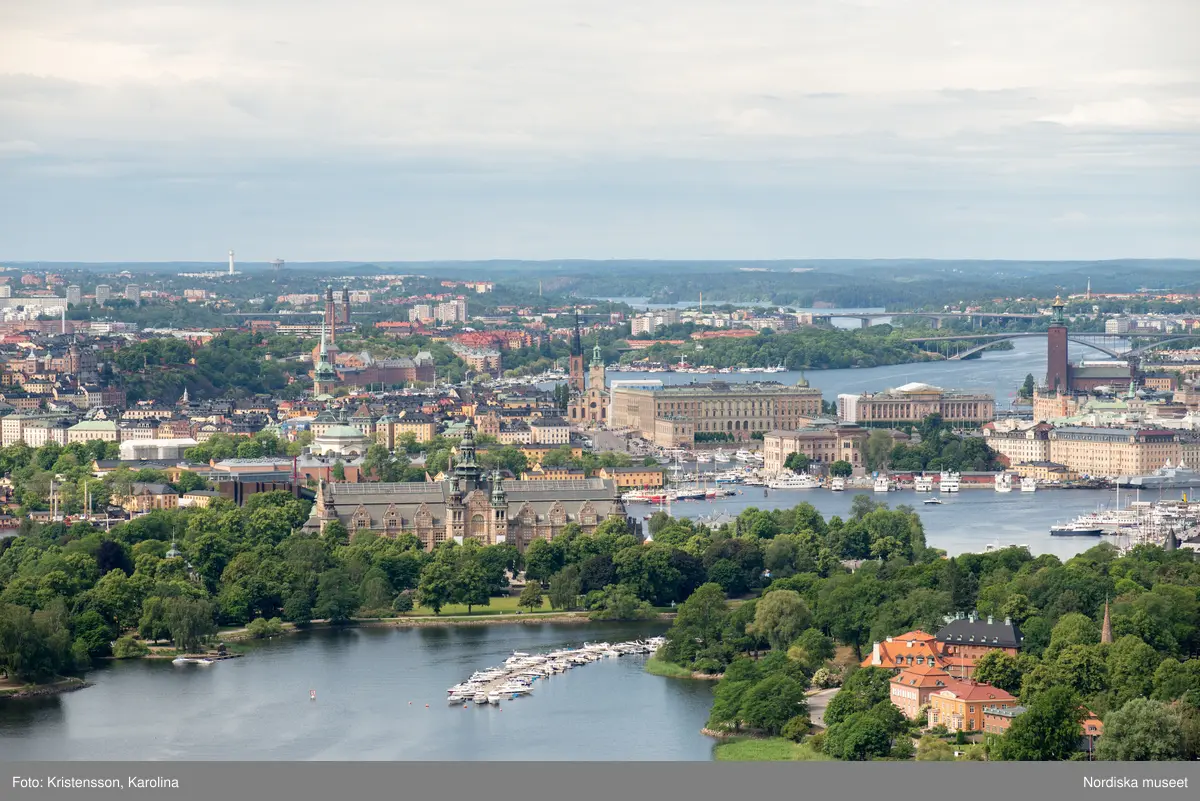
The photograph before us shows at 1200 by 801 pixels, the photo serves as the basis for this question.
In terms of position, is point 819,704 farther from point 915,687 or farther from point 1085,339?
point 1085,339

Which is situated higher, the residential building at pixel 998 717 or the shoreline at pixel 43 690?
the residential building at pixel 998 717

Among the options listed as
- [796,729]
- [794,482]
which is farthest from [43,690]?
[794,482]

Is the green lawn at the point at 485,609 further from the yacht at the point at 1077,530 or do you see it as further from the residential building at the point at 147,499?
the residential building at the point at 147,499

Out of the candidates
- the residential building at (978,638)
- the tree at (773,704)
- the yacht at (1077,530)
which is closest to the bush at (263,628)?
the tree at (773,704)

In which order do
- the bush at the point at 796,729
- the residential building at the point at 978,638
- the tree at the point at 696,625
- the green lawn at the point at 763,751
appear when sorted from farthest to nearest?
the tree at the point at 696,625
the residential building at the point at 978,638
the bush at the point at 796,729
the green lawn at the point at 763,751

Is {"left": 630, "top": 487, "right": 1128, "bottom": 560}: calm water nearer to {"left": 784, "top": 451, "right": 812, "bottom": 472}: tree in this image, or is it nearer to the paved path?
{"left": 784, "top": 451, "right": 812, "bottom": 472}: tree
